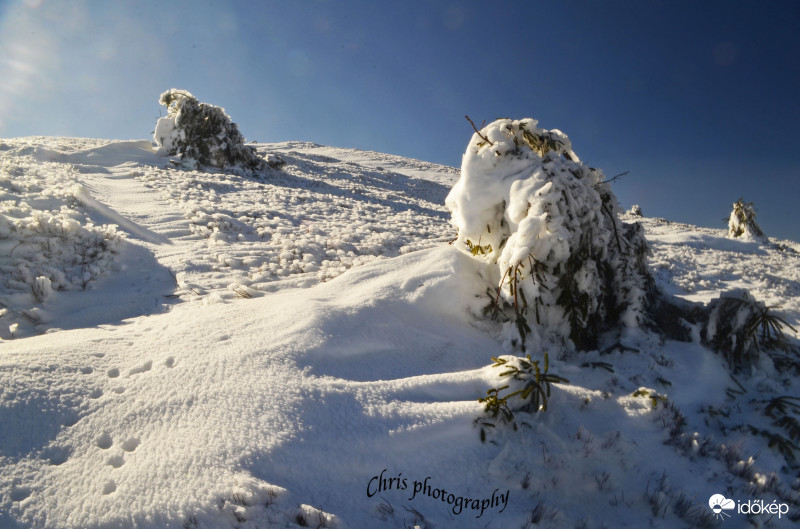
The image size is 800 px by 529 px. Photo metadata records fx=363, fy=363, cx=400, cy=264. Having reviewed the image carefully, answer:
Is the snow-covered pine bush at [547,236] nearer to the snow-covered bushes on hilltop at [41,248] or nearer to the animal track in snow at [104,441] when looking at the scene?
the animal track in snow at [104,441]

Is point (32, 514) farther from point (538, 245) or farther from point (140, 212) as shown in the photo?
point (140, 212)

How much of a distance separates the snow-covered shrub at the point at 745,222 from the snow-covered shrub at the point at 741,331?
56.7ft

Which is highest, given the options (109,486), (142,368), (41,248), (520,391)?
(41,248)

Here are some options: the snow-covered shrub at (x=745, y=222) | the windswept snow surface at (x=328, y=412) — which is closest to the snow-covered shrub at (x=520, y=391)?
the windswept snow surface at (x=328, y=412)

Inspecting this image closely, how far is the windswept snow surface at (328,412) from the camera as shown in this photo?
1694 mm

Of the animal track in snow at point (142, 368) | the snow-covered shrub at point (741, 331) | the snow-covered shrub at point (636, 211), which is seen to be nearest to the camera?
the animal track in snow at point (142, 368)

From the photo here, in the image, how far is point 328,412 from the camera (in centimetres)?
214

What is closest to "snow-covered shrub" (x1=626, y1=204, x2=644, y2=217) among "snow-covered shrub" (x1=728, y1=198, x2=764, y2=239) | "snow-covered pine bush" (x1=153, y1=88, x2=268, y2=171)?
"snow-covered shrub" (x1=728, y1=198, x2=764, y2=239)

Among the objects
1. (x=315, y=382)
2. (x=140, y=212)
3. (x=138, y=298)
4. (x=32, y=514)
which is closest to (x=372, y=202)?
(x=140, y=212)

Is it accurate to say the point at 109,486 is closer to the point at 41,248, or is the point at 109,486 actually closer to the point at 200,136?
the point at 41,248

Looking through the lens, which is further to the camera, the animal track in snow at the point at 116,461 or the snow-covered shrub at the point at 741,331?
the snow-covered shrub at the point at 741,331

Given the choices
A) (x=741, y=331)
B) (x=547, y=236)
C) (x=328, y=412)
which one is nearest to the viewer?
(x=328, y=412)

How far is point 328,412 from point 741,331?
386 centimetres

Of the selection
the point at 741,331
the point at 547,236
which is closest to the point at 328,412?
the point at 547,236
